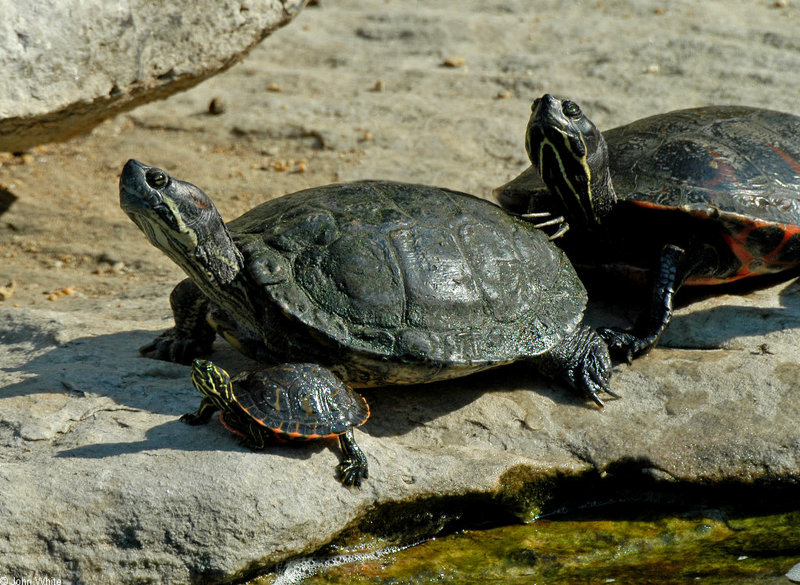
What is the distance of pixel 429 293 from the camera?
14.4 feet

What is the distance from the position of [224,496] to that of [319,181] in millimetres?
4471

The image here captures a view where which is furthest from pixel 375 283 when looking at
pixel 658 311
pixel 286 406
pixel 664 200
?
pixel 664 200

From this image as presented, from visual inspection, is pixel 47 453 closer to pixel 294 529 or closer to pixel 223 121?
pixel 294 529

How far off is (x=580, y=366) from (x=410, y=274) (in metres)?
1.09

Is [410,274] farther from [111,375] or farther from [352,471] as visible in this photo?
[111,375]

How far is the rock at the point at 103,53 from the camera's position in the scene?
557cm

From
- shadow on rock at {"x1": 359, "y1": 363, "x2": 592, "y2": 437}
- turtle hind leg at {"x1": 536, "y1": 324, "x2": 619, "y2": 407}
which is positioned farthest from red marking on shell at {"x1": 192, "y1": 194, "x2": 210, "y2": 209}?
turtle hind leg at {"x1": 536, "y1": 324, "x2": 619, "y2": 407}

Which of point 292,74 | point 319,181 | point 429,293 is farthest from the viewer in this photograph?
point 292,74

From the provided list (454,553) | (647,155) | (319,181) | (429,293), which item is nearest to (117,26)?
(319,181)

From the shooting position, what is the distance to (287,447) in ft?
13.2

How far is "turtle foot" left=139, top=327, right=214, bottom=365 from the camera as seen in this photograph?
4906 millimetres

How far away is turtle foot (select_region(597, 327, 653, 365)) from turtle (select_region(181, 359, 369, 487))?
165 cm

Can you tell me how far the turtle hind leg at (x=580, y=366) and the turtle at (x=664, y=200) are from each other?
0.87 feet

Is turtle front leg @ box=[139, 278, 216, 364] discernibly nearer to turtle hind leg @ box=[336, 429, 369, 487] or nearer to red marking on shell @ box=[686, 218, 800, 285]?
turtle hind leg @ box=[336, 429, 369, 487]
